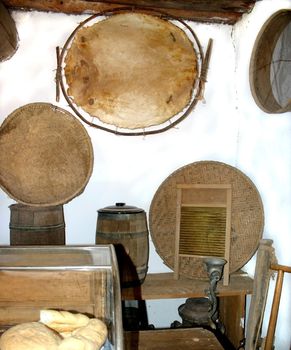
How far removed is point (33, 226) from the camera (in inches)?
98.3

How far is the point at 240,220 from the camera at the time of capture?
8.95 ft

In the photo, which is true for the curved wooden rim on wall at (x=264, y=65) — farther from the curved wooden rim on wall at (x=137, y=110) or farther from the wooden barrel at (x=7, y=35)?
the wooden barrel at (x=7, y=35)

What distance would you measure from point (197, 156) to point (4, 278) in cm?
235

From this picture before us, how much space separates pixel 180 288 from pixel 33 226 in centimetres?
113

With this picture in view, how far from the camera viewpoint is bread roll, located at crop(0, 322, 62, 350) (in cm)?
70

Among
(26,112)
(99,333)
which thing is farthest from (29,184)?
(99,333)

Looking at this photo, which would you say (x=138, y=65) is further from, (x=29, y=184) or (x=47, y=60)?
(x=29, y=184)

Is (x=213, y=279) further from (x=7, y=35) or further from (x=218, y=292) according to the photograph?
(x=7, y=35)

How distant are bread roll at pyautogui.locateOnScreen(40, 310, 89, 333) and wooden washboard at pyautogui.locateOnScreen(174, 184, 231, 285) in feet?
6.43

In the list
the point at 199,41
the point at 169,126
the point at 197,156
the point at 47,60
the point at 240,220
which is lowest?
the point at 240,220

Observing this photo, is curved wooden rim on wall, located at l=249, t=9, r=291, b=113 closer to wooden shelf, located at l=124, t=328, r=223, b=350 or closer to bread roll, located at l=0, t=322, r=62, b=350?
wooden shelf, located at l=124, t=328, r=223, b=350

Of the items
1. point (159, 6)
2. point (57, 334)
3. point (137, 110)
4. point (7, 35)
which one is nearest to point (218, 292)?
point (137, 110)

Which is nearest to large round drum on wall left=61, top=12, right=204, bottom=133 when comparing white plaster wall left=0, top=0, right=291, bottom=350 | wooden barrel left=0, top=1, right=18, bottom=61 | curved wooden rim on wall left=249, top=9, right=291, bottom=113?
white plaster wall left=0, top=0, right=291, bottom=350

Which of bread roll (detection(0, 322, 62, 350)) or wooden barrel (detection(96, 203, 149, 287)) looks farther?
wooden barrel (detection(96, 203, 149, 287))
